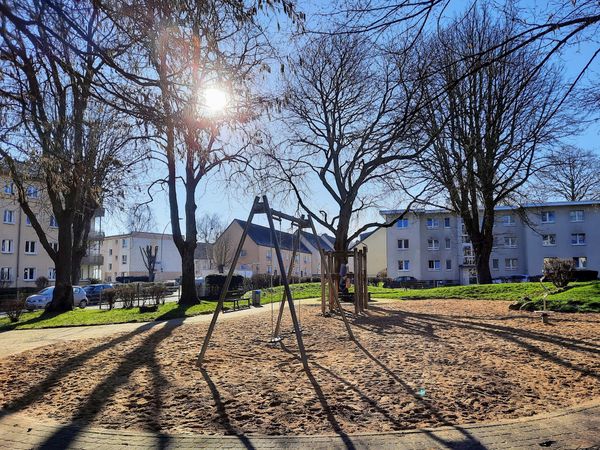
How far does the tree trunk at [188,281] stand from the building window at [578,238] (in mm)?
43757

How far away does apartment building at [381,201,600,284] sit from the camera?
53281 millimetres

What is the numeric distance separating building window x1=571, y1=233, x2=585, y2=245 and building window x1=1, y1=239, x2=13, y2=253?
2154 inches

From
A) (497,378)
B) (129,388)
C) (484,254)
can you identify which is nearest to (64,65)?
(129,388)

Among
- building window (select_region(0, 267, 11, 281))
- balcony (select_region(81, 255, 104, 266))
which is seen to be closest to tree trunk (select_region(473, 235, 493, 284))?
building window (select_region(0, 267, 11, 281))

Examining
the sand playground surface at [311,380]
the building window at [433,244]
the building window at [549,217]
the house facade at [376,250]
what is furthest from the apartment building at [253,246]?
the sand playground surface at [311,380]

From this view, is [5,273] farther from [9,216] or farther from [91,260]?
[91,260]

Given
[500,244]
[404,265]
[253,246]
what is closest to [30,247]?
[253,246]

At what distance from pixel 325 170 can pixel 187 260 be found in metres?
7.95

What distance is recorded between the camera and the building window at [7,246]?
47.7 meters

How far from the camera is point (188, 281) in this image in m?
24.1

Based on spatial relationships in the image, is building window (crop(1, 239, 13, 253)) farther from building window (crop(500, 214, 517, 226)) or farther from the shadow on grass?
building window (crop(500, 214, 517, 226))

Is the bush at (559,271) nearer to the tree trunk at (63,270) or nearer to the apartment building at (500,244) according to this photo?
the tree trunk at (63,270)

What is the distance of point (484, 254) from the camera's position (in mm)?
30391

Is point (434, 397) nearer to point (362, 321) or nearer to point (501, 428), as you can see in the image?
point (501, 428)
